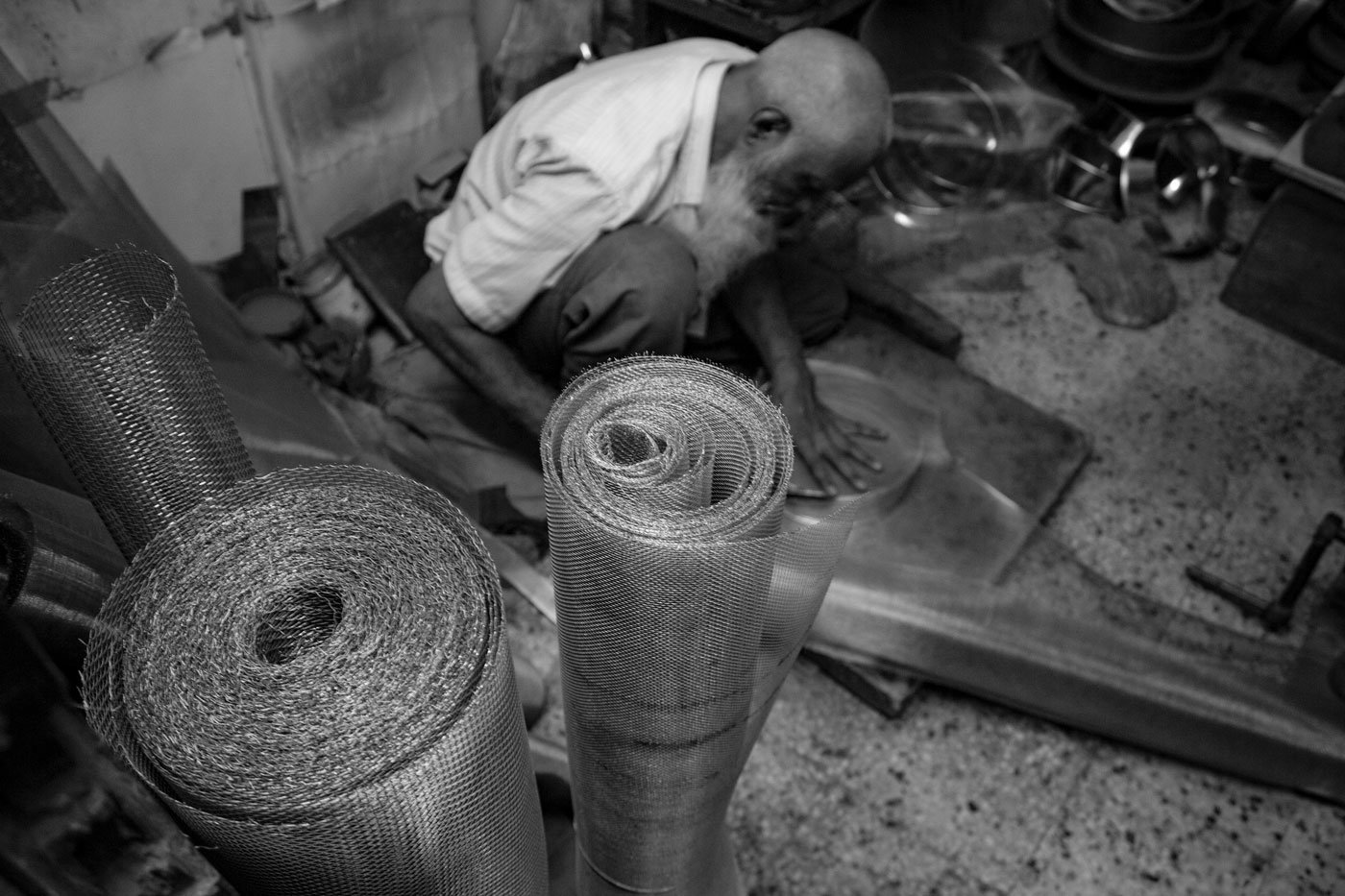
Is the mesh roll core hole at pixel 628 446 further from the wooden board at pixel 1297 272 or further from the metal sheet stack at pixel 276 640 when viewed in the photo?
the wooden board at pixel 1297 272

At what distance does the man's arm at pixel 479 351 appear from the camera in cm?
263

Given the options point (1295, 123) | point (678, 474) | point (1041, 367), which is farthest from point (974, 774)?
point (1295, 123)

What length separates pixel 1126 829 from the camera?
2.47m

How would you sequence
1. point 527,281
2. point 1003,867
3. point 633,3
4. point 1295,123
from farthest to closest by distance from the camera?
point 1295,123 → point 633,3 → point 527,281 → point 1003,867

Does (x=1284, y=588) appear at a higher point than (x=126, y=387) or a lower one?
lower

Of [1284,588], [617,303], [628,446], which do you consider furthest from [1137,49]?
[628,446]

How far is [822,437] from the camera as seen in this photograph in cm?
276

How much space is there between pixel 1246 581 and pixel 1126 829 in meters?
0.90

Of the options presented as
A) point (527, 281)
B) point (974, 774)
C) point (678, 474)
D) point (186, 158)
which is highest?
point (678, 474)

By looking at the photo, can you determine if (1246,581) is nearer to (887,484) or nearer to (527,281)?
(887,484)

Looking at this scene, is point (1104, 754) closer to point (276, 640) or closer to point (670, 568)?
point (670, 568)

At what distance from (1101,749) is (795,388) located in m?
1.18

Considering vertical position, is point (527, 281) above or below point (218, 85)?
below

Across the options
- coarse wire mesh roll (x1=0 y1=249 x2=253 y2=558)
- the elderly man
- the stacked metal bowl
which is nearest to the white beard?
A: the elderly man
